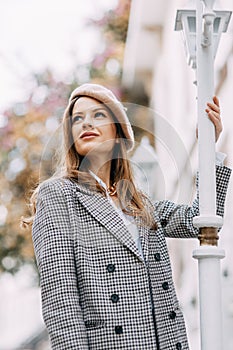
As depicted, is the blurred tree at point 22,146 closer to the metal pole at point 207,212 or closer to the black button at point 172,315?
the metal pole at point 207,212

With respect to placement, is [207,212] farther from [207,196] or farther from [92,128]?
[92,128]

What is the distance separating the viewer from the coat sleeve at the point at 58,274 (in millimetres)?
2703

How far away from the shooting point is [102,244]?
2.85 metres

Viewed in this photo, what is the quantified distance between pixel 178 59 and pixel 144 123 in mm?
867

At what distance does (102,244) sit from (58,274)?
0.61 ft

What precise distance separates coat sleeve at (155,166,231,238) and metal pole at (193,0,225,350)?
0.21 feet

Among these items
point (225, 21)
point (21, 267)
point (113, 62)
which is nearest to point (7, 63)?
point (113, 62)

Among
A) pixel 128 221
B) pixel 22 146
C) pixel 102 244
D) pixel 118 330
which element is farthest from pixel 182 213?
pixel 22 146

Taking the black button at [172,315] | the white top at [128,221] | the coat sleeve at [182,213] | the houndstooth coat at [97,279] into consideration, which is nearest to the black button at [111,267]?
the houndstooth coat at [97,279]

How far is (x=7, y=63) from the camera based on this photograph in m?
10.7

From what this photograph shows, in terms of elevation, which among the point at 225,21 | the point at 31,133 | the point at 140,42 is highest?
the point at 140,42

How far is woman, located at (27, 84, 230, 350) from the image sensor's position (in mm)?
2742

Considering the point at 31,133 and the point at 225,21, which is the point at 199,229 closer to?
the point at 225,21

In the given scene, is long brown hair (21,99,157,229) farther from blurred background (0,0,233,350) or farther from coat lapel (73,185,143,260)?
blurred background (0,0,233,350)
